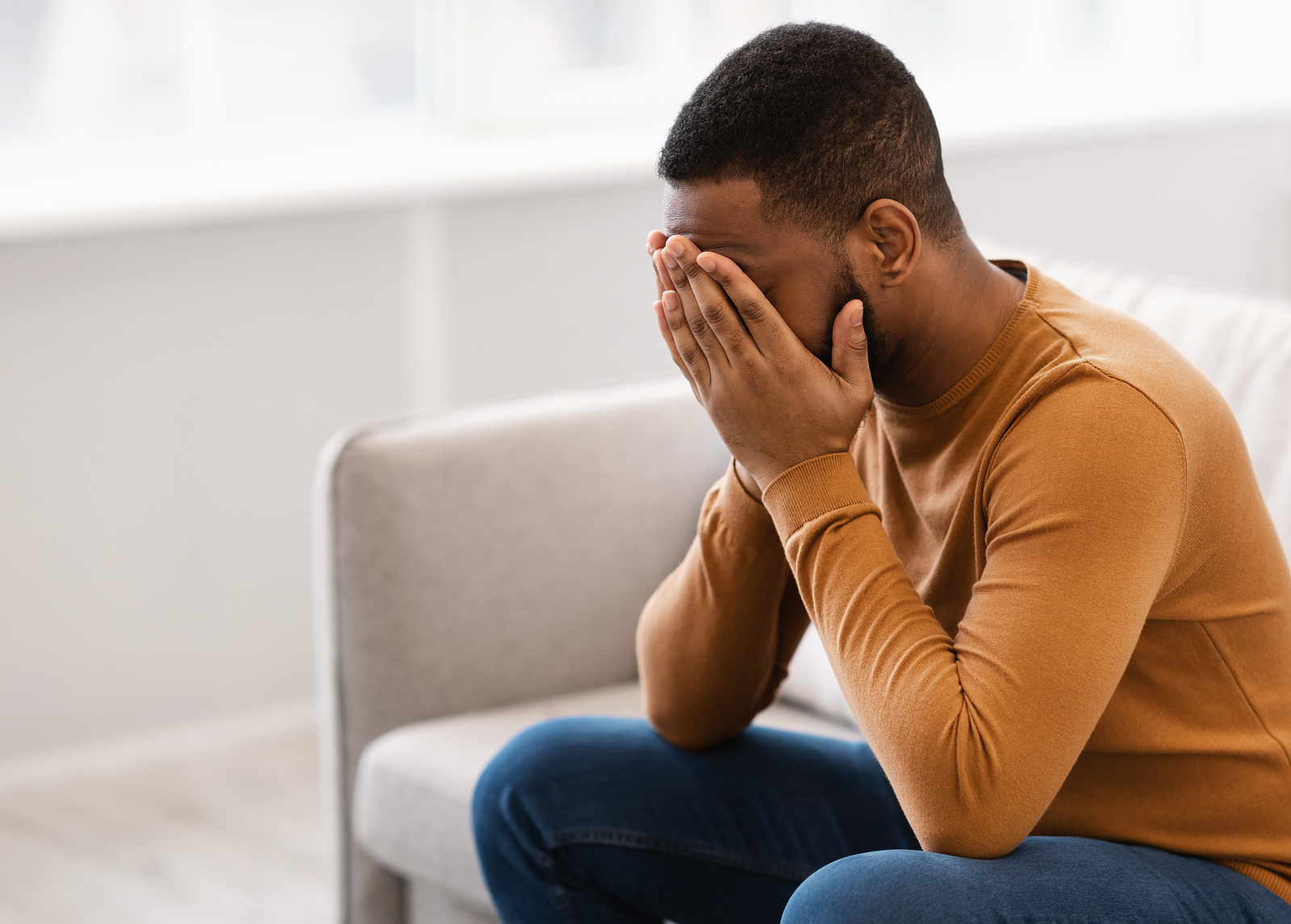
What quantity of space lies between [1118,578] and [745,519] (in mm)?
365

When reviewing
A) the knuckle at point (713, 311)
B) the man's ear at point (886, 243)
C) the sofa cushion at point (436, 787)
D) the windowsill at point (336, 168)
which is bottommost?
the sofa cushion at point (436, 787)

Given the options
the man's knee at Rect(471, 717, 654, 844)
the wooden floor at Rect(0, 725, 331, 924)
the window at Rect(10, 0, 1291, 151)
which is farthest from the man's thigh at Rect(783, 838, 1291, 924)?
the window at Rect(10, 0, 1291, 151)

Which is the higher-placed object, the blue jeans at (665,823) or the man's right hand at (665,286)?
the man's right hand at (665,286)

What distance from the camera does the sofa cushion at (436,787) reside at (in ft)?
4.76

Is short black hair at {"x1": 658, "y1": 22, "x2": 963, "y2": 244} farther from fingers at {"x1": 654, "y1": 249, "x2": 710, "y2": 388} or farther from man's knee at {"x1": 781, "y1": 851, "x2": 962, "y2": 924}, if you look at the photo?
man's knee at {"x1": 781, "y1": 851, "x2": 962, "y2": 924}

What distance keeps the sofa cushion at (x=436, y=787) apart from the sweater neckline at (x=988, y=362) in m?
0.55

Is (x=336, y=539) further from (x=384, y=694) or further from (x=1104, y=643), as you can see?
(x=1104, y=643)

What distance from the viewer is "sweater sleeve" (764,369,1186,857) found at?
91cm

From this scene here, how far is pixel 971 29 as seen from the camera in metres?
3.12

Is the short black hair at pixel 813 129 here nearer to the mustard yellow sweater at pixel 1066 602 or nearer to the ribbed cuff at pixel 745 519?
the mustard yellow sweater at pixel 1066 602

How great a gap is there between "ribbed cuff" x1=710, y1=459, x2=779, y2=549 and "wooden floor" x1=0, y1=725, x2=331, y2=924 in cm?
99

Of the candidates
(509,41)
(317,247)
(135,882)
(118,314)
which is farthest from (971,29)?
(135,882)

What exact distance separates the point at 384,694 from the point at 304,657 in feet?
3.04

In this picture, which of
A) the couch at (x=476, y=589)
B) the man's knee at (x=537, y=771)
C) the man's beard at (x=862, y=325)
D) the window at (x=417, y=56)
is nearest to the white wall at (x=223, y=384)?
the window at (x=417, y=56)
